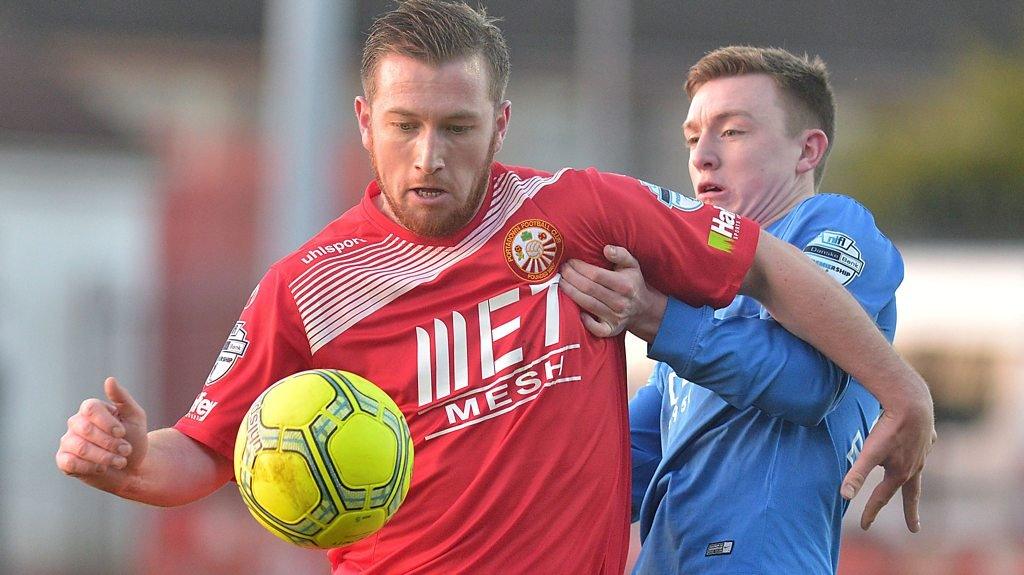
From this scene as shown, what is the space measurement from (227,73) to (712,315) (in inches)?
1135

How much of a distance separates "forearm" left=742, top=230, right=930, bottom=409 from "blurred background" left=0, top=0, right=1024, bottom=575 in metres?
6.47

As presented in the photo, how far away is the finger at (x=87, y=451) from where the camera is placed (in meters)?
3.62

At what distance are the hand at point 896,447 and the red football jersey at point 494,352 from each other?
61 centimetres

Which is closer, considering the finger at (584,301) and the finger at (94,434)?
the finger at (94,434)

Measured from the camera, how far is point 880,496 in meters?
4.34

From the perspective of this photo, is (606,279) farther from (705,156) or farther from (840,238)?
(705,156)

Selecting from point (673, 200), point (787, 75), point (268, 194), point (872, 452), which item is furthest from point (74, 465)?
point (268, 194)

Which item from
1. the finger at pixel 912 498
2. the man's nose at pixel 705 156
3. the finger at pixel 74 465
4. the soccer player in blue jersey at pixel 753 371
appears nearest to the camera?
the finger at pixel 74 465

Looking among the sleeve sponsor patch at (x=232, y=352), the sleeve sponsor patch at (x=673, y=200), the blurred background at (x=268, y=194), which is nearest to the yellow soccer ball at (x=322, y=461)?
the sleeve sponsor patch at (x=232, y=352)

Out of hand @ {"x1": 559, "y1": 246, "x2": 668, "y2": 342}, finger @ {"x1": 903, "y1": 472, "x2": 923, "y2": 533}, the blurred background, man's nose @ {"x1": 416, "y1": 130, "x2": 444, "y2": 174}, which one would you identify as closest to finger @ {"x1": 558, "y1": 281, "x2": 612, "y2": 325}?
hand @ {"x1": 559, "y1": 246, "x2": 668, "y2": 342}

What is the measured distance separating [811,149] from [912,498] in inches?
48.8

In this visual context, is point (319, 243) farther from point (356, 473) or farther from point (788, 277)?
point (788, 277)

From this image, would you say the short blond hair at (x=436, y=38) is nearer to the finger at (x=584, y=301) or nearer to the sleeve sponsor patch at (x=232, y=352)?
the finger at (x=584, y=301)

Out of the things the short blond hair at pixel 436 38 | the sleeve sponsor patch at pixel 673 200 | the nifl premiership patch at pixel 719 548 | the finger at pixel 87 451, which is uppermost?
the short blond hair at pixel 436 38
